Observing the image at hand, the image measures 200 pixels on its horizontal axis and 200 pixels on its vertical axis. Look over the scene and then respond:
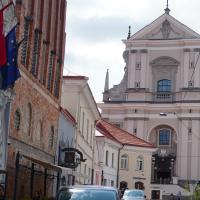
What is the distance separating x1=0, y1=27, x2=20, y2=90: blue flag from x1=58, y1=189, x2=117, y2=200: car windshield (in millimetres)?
5710

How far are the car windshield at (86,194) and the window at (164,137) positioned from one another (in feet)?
200

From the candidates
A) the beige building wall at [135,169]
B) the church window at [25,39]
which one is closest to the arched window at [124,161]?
the beige building wall at [135,169]

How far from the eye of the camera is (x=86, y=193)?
626 inches

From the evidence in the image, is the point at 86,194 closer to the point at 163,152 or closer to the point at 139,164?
the point at 139,164

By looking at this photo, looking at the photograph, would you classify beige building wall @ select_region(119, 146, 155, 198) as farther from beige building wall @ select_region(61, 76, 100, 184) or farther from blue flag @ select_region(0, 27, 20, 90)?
blue flag @ select_region(0, 27, 20, 90)

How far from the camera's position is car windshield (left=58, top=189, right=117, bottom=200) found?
15742 millimetres

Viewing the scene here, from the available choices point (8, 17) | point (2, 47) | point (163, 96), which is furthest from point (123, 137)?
point (2, 47)

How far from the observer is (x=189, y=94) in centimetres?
7481

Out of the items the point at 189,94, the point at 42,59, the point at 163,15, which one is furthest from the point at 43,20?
the point at 163,15

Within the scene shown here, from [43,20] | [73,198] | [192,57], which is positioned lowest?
[73,198]

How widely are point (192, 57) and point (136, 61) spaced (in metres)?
7.08

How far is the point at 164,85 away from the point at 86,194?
2487 inches

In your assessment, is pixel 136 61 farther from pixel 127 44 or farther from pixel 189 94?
pixel 189 94

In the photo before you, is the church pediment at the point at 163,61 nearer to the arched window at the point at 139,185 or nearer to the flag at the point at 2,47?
the arched window at the point at 139,185
